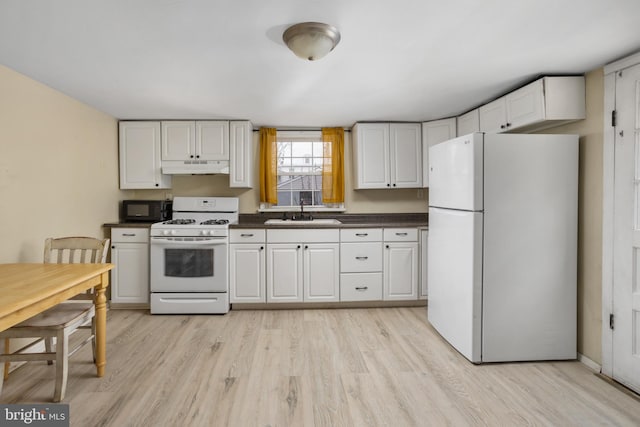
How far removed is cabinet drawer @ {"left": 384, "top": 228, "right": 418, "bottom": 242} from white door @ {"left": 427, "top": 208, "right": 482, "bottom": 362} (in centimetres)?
63

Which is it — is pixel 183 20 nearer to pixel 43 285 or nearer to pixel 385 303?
pixel 43 285

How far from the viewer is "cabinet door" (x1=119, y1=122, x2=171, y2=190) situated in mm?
3916

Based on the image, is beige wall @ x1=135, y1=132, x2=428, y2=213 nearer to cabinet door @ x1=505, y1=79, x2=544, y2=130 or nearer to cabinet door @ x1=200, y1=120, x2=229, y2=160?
cabinet door @ x1=200, y1=120, x2=229, y2=160

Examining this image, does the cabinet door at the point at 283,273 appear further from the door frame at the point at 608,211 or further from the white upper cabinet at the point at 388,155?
the door frame at the point at 608,211

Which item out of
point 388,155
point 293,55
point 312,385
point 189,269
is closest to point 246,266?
point 189,269

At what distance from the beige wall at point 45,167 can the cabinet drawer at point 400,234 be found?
315cm

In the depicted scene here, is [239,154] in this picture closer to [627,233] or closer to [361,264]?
[361,264]

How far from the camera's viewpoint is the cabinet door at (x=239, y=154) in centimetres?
396

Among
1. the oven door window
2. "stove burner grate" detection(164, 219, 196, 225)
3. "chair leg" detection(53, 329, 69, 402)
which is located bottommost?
"chair leg" detection(53, 329, 69, 402)

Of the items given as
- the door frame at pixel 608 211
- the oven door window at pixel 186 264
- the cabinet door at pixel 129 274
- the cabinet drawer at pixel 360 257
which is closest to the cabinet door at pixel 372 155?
the cabinet drawer at pixel 360 257

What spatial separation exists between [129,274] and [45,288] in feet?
6.89

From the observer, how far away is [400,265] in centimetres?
379

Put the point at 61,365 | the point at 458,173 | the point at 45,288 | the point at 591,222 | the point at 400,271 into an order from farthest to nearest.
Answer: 1. the point at 400,271
2. the point at 458,173
3. the point at 591,222
4. the point at 61,365
5. the point at 45,288

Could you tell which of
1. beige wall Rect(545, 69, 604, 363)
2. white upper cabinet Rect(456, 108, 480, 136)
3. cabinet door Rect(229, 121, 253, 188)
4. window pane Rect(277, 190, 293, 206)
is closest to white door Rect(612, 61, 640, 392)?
beige wall Rect(545, 69, 604, 363)
